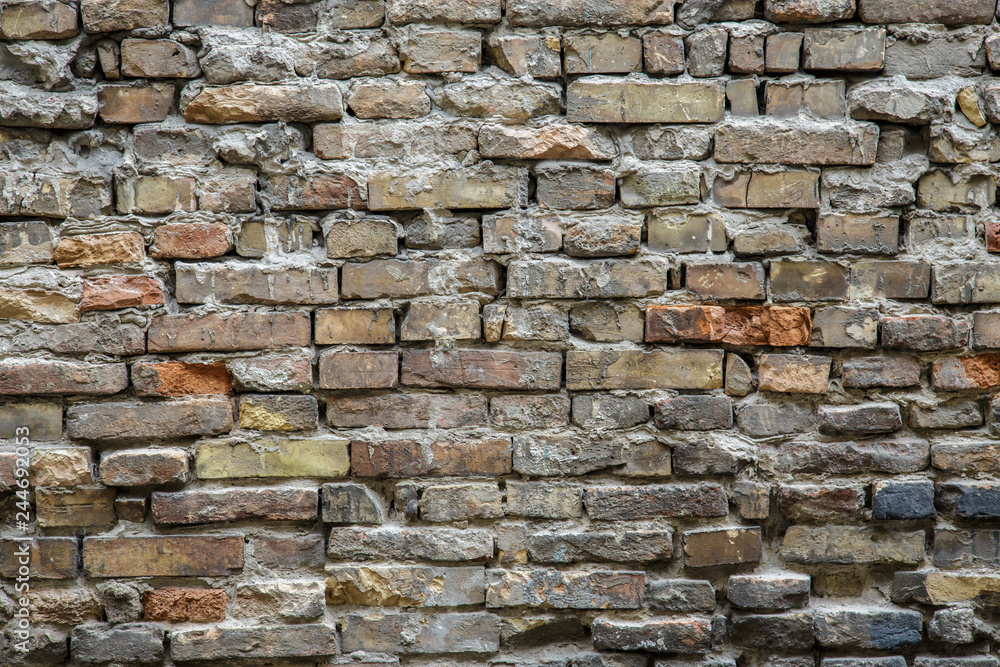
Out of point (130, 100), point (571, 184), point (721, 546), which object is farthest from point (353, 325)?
point (721, 546)

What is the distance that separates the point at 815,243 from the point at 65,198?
4.91 ft

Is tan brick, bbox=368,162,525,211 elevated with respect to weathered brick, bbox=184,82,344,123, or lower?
lower

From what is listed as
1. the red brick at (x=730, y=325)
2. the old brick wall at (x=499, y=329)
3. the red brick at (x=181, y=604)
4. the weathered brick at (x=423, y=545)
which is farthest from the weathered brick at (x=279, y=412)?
the red brick at (x=730, y=325)

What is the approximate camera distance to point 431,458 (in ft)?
4.30

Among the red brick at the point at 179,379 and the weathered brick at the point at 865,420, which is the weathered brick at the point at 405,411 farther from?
the weathered brick at the point at 865,420

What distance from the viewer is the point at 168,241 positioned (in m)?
1.29

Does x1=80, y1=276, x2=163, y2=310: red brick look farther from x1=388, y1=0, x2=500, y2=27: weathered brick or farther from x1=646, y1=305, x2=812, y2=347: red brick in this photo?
x1=646, y1=305, x2=812, y2=347: red brick

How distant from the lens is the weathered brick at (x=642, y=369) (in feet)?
4.29

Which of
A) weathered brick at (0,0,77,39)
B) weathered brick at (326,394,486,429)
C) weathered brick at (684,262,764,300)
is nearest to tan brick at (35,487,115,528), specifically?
weathered brick at (326,394,486,429)

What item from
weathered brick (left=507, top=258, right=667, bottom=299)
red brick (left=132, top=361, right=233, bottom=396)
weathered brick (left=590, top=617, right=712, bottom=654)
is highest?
weathered brick (left=507, top=258, right=667, bottom=299)

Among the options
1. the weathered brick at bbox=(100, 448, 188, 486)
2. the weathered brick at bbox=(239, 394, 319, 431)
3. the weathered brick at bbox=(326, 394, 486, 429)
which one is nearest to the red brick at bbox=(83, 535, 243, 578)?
the weathered brick at bbox=(100, 448, 188, 486)

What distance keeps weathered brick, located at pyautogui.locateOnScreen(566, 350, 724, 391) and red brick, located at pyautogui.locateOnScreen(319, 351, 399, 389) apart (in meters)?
0.38

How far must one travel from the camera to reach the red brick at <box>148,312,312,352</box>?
4.23 ft

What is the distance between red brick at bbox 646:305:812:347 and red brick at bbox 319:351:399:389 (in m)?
0.55
